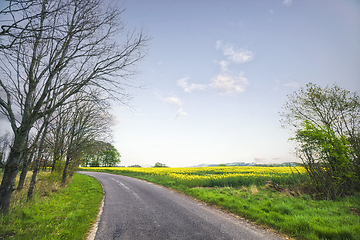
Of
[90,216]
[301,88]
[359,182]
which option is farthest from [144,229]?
[301,88]

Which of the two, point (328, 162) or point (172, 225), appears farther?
point (328, 162)

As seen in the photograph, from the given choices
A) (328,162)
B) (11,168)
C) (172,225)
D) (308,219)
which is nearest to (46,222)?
(11,168)

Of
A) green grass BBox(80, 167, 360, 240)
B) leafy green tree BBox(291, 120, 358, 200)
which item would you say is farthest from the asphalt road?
leafy green tree BBox(291, 120, 358, 200)

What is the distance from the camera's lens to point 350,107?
1154 cm

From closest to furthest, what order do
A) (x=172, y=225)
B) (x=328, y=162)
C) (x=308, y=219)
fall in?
1. (x=172, y=225)
2. (x=308, y=219)
3. (x=328, y=162)

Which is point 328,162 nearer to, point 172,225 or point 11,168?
point 172,225

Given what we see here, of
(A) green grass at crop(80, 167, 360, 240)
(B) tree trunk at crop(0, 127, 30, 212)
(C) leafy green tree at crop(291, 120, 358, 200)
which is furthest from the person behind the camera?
(C) leafy green tree at crop(291, 120, 358, 200)

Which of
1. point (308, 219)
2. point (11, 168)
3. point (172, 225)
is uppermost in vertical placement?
point (11, 168)

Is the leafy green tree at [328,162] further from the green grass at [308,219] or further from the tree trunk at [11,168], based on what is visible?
the tree trunk at [11,168]

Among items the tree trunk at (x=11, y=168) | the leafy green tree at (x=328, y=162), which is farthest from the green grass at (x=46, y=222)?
the leafy green tree at (x=328, y=162)

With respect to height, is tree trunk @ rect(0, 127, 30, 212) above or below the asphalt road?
above

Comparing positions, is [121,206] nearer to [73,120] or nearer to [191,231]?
[191,231]

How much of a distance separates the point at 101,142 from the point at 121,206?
11575 millimetres

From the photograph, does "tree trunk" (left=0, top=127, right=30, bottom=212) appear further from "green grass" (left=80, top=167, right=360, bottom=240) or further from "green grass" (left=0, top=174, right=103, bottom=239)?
"green grass" (left=80, top=167, right=360, bottom=240)
